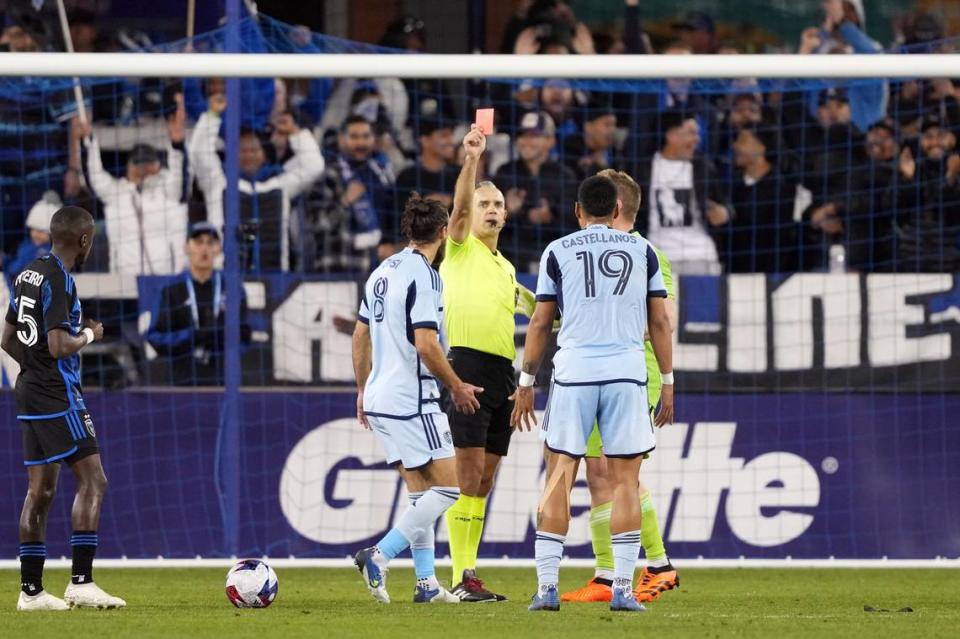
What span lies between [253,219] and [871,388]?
175 inches

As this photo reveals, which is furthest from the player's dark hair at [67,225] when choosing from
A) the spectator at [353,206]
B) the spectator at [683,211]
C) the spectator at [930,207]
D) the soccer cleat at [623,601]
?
the spectator at [930,207]

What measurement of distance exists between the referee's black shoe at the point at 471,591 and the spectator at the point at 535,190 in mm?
4015

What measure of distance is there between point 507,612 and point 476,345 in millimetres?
1578

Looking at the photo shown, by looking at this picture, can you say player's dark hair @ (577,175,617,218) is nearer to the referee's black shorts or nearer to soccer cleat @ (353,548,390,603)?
the referee's black shorts

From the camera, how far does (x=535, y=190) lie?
12.7m

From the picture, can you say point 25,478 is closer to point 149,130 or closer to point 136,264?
point 136,264

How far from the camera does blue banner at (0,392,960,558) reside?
11852 millimetres

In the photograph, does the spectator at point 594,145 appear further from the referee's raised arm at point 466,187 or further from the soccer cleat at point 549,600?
the soccer cleat at point 549,600

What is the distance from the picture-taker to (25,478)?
1181cm

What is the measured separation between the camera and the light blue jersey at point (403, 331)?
8469 mm

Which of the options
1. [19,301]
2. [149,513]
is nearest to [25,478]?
[149,513]

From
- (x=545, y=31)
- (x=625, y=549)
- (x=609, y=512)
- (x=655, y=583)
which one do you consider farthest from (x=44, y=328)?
(x=545, y=31)

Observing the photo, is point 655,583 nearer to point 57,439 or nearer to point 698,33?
point 57,439

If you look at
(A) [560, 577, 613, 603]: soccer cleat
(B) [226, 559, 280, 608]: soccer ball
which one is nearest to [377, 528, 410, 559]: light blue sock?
(B) [226, 559, 280, 608]: soccer ball
